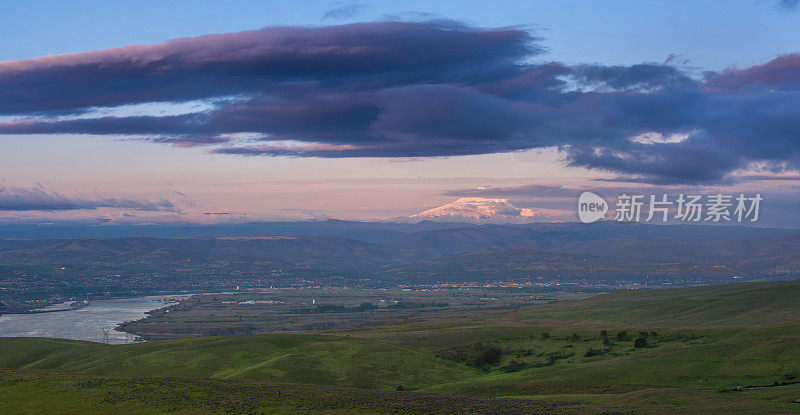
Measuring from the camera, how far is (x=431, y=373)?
119 m

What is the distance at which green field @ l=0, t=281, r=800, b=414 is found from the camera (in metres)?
74.9

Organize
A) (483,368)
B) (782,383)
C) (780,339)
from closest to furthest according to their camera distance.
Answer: (782,383) < (780,339) < (483,368)

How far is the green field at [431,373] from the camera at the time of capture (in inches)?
2948

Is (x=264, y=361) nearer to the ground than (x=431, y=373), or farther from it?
nearer to the ground

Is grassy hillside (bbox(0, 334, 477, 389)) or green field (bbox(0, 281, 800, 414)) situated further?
grassy hillside (bbox(0, 334, 477, 389))

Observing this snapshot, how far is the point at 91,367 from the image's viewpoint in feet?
423

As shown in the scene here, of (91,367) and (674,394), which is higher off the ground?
(674,394)

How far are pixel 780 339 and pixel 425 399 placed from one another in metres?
61.2

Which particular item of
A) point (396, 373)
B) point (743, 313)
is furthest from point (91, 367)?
point (743, 313)

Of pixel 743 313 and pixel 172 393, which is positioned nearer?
pixel 172 393

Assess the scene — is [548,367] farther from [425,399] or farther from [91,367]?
[91,367]

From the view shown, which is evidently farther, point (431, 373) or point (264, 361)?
point (264, 361)

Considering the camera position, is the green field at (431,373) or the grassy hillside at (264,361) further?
the grassy hillside at (264,361)

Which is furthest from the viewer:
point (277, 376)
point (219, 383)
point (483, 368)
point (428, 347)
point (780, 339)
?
point (428, 347)
